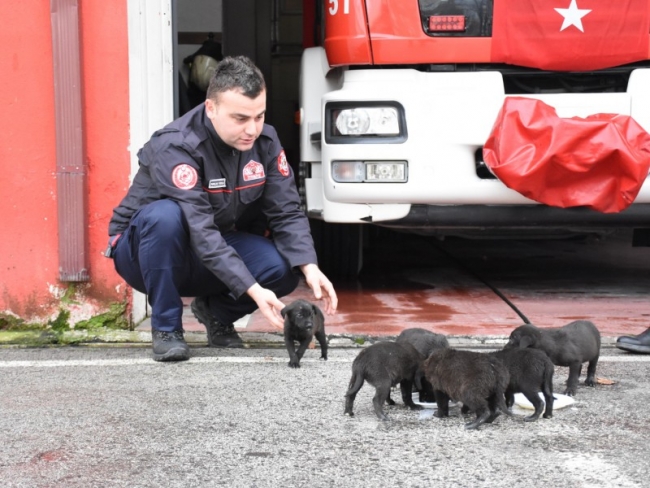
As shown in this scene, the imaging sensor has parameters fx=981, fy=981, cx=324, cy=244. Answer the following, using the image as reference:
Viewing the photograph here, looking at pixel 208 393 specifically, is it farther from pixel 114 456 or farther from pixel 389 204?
pixel 389 204

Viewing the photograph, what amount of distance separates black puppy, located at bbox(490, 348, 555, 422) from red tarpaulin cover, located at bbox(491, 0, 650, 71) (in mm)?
2432

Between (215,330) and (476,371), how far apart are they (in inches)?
69.6

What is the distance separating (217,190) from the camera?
4.17 m

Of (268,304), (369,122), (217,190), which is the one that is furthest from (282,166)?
(369,122)

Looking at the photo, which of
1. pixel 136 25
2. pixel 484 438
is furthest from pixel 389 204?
pixel 484 438

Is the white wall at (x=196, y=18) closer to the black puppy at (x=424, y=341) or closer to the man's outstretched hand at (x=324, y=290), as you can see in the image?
the man's outstretched hand at (x=324, y=290)

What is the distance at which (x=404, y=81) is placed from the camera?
535 centimetres

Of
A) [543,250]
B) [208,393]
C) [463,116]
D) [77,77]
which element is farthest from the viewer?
[543,250]

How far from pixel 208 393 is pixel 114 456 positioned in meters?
0.76

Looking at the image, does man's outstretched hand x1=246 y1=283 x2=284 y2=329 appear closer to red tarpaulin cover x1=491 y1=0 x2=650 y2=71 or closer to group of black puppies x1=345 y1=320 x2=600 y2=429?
group of black puppies x1=345 y1=320 x2=600 y2=429

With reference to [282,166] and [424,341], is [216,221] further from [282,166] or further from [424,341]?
[424,341]

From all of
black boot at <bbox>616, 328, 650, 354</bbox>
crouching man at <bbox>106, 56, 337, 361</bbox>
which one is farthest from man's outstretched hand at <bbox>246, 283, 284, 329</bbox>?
black boot at <bbox>616, 328, 650, 354</bbox>

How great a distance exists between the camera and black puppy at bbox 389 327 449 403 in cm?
357

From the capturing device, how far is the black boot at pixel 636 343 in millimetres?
4391
